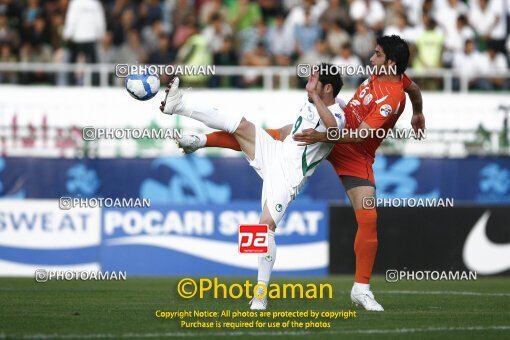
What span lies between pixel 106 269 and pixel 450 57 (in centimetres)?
915

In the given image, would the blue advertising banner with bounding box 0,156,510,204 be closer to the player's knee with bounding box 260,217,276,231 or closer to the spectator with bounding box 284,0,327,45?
the spectator with bounding box 284,0,327,45

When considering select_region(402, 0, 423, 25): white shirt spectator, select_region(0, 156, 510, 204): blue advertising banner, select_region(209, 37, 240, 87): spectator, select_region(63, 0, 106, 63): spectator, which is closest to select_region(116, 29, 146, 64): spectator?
select_region(63, 0, 106, 63): spectator

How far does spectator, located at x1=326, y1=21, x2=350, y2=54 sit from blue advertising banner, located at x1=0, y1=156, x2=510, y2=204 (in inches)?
114

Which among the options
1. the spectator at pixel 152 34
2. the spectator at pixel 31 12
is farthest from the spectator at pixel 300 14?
the spectator at pixel 31 12

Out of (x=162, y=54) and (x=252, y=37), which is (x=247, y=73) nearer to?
(x=252, y=37)

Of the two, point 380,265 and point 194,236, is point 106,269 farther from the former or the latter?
point 380,265

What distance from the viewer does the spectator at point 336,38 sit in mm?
23688

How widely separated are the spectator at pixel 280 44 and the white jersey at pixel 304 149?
1103 centimetres

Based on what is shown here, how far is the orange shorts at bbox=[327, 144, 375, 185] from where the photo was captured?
13016 mm

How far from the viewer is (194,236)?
19719 millimetres

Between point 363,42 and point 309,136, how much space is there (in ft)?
38.4

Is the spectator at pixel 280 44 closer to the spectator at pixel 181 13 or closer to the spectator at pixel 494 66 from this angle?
the spectator at pixel 181 13

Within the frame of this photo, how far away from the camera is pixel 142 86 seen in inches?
502

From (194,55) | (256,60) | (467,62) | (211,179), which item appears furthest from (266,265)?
(467,62)
